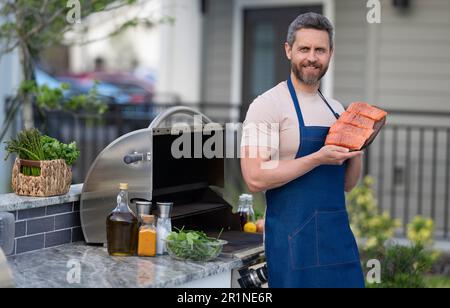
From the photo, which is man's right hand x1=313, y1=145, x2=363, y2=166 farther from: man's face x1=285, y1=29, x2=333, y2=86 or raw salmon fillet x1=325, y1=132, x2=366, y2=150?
man's face x1=285, y1=29, x2=333, y2=86

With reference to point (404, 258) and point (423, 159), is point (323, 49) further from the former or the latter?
point (423, 159)

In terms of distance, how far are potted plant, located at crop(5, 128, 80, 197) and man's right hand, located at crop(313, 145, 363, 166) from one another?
3.99 feet

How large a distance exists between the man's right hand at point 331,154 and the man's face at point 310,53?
1.09ft

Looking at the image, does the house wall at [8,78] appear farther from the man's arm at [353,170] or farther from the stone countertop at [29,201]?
the man's arm at [353,170]

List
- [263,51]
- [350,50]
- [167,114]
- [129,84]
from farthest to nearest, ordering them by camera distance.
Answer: [129,84] < [263,51] < [350,50] < [167,114]

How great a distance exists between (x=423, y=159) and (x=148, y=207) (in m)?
5.76

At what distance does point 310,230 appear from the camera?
3311 millimetres

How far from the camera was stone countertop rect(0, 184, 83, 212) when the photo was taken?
3.48m

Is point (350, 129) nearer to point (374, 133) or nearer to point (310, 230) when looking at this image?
point (374, 133)

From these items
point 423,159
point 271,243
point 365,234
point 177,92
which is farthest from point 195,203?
point 177,92

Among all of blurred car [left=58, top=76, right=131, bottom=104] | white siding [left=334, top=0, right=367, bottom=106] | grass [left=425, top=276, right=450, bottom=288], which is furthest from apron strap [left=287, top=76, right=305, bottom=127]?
blurred car [left=58, top=76, right=131, bottom=104]

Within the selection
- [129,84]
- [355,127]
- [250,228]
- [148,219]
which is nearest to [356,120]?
[355,127]

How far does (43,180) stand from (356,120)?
1.39 metres

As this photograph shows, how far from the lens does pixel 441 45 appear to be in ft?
28.6
